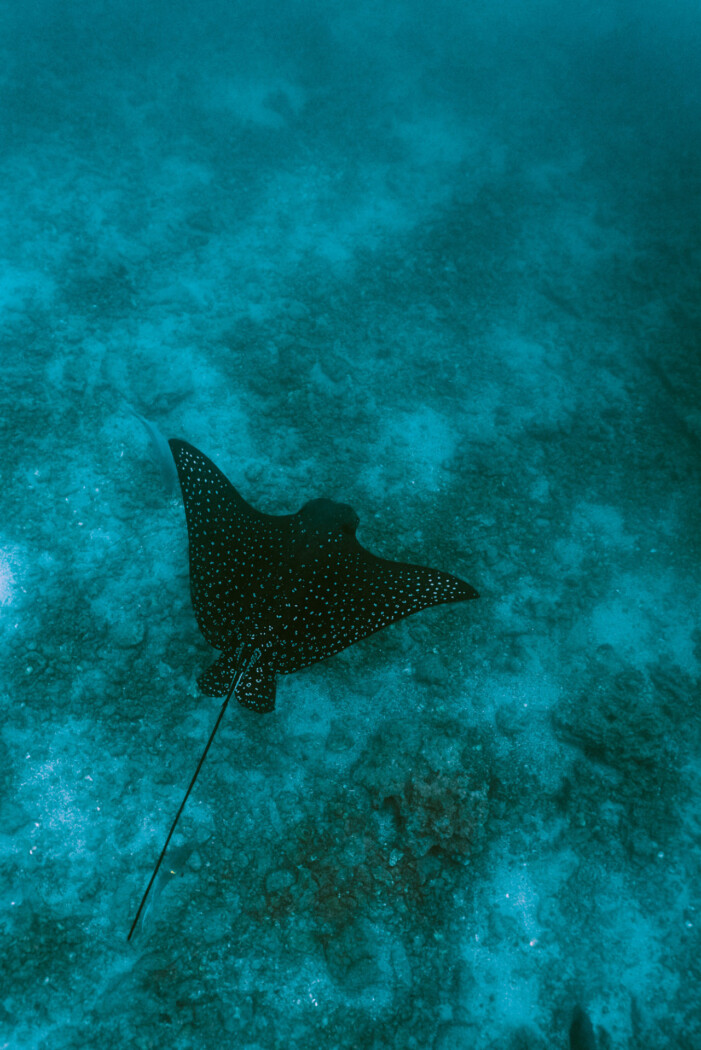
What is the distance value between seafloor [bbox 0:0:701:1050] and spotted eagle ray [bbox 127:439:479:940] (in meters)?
0.43

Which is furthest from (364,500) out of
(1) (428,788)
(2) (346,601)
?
(1) (428,788)

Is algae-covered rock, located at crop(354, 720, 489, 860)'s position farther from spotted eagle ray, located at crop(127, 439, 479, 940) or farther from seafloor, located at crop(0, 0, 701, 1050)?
spotted eagle ray, located at crop(127, 439, 479, 940)

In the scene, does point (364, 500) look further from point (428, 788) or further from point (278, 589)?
point (428, 788)

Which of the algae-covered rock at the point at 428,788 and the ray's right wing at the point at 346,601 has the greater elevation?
the ray's right wing at the point at 346,601


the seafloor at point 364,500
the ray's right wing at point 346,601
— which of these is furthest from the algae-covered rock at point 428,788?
the ray's right wing at point 346,601

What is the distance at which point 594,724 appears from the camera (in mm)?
3471

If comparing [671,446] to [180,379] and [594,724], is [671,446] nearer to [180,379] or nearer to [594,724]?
[594,724]

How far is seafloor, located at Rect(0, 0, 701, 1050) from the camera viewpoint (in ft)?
9.34

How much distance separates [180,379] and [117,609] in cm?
185

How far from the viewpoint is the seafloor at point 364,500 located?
2846 millimetres

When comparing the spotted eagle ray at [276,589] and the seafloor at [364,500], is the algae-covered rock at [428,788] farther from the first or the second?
the spotted eagle ray at [276,589]

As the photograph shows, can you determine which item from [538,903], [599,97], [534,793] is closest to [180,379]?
[534,793]

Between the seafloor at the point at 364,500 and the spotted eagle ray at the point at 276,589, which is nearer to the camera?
the seafloor at the point at 364,500

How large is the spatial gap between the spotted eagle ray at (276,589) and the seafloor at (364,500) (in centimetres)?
43
